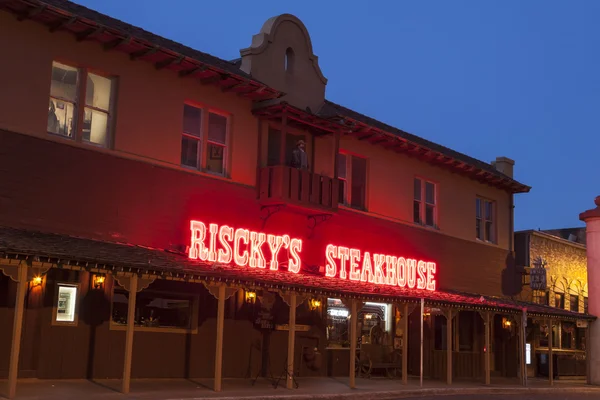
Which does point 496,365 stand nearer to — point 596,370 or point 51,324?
point 596,370

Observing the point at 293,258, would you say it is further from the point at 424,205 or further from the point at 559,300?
the point at 559,300

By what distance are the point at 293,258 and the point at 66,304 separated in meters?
7.16

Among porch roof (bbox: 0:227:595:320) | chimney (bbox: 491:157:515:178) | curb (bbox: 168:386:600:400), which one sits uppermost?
chimney (bbox: 491:157:515:178)

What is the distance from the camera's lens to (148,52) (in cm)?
1992

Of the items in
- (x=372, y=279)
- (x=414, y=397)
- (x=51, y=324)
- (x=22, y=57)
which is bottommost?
(x=414, y=397)

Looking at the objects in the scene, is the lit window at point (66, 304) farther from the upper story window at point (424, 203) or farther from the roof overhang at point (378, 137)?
the upper story window at point (424, 203)

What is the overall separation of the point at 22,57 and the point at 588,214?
22503 millimetres

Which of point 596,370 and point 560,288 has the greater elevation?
point 560,288

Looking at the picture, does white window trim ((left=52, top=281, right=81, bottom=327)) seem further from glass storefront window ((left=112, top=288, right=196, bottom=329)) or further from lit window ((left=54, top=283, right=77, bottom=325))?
glass storefront window ((left=112, top=288, right=196, bottom=329))

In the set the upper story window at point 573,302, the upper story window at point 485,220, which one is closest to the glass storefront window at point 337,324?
the upper story window at point 485,220

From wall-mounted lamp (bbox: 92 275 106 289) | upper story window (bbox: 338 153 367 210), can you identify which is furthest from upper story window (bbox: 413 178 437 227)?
wall-mounted lamp (bbox: 92 275 106 289)

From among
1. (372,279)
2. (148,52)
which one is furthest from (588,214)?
(148,52)

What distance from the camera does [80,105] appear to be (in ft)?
63.2

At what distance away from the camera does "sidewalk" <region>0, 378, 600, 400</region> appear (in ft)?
53.9
